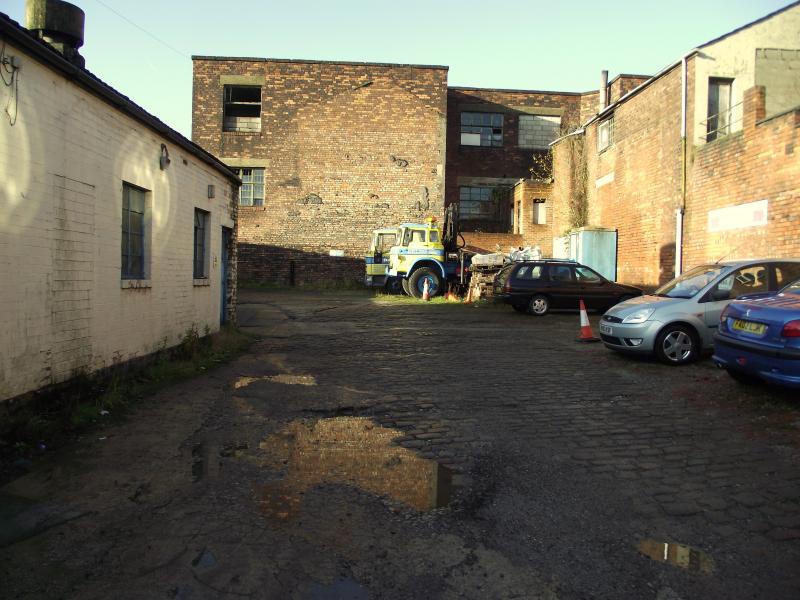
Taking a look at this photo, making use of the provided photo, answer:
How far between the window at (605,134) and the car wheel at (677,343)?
1458 cm

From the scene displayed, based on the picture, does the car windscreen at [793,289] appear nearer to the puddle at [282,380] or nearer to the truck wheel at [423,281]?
the puddle at [282,380]

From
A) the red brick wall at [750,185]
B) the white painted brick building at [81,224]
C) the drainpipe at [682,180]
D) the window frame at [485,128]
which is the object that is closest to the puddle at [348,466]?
the white painted brick building at [81,224]

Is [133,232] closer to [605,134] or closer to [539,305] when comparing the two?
[539,305]

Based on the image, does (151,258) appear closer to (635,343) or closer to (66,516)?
(66,516)

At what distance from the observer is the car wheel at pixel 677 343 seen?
8711 millimetres

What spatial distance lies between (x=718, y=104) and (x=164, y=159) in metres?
15.1

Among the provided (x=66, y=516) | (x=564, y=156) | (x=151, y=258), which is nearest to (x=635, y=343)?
(x=151, y=258)

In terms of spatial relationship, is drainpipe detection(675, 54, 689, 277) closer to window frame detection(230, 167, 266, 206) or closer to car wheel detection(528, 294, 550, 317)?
car wheel detection(528, 294, 550, 317)

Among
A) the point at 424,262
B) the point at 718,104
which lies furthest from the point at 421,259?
the point at 718,104

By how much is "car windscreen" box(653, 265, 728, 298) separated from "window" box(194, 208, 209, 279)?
7.94 m

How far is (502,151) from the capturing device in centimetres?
3148

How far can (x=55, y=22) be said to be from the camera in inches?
303

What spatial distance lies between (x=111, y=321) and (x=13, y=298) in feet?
6.27

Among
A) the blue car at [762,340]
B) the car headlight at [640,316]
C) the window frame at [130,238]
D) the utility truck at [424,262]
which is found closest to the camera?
the blue car at [762,340]
